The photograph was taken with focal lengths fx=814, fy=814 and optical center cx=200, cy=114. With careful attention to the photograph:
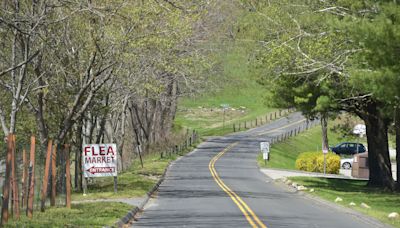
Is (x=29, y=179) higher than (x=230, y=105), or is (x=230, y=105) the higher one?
(x=230, y=105)

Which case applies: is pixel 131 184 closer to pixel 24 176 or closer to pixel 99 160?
pixel 99 160

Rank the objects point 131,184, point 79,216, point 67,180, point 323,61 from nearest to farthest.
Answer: point 79,216 → point 67,180 → point 323,61 → point 131,184

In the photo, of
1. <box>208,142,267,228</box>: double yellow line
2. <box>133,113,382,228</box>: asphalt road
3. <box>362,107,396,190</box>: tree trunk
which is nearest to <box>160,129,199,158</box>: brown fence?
Answer: <box>133,113,382,228</box>: asphalt road

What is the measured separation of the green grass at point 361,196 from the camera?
26328 mm

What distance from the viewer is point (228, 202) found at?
28.8 metres

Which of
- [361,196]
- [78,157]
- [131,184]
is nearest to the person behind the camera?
[361,196]

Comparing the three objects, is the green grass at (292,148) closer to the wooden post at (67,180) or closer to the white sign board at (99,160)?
the white sign board at (99,160)

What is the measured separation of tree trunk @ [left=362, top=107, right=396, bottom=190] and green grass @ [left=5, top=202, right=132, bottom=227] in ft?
56.6

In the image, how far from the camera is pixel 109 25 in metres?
27.8

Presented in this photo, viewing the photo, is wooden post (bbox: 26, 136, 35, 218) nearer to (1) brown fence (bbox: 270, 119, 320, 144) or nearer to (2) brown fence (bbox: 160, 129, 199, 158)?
(2) brown fence (bbox: 160, 129, 199, 158)

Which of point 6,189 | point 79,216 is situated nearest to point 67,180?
point 79,216

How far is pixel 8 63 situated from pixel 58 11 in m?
3.34

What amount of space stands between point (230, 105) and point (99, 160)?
8795 cm

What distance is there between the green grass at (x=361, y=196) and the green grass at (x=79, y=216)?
765 centimetres
